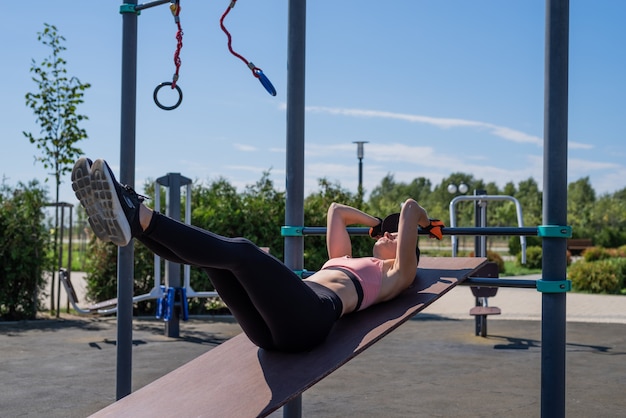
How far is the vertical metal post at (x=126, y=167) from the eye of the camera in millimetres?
4316

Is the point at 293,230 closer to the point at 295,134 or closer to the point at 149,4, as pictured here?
the point at 295,134

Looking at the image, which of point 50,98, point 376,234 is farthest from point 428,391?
point 50,98

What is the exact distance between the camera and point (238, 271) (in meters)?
2.87

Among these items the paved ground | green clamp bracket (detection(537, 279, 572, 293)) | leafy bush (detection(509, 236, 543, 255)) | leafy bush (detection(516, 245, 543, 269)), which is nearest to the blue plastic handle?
the paved ground

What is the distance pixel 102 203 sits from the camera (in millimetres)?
2766

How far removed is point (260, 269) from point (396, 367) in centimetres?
444

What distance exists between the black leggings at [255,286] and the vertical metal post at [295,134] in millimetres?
755

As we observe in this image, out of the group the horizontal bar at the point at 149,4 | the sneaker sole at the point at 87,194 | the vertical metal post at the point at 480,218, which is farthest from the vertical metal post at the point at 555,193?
the vertical metal post at the point at 480,218

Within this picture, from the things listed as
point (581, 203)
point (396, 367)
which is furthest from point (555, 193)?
point (581, 203)

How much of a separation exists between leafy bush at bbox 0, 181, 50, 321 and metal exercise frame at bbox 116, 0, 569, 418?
650 cm

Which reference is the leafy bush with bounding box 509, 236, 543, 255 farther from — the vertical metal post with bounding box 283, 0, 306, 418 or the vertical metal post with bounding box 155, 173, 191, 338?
the vertical metal post with bounding box 283, 0, 306, 418

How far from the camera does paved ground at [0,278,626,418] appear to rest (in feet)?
18.0

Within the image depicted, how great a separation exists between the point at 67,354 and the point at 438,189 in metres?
42.6

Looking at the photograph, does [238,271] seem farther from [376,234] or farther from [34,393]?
[34,393]
